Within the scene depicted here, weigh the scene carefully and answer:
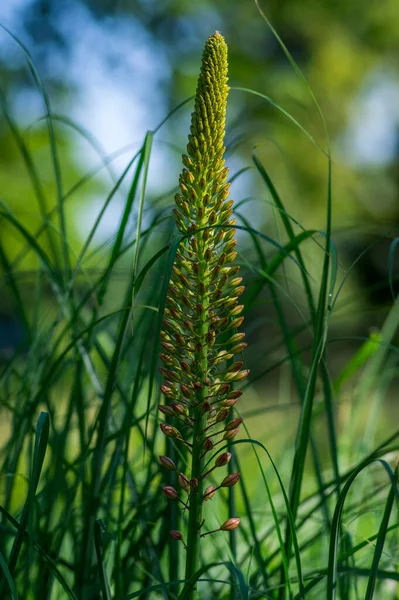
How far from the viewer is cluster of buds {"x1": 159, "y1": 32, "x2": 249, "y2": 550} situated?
2.87 feet

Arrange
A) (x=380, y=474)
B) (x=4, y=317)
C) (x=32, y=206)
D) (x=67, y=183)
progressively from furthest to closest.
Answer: (x=67, y=183) → (x=32, y=206) → (x=4, y=317) → (x=380, y=474)

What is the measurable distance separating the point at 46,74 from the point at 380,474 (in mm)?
15473

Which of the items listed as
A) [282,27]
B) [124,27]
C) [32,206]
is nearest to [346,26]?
[282,27]

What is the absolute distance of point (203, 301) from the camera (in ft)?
2.94

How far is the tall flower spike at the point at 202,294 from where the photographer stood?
2.86ft

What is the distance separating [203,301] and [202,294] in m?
0.01

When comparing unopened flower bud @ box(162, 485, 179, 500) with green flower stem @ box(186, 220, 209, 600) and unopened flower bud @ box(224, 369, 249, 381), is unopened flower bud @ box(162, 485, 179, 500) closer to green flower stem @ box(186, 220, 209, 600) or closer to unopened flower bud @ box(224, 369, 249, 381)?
green flower stem @ box(186, 220, 209, 600)

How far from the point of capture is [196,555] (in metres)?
0.88

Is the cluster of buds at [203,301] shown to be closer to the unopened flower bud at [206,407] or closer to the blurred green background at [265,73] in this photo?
the unopened flower bud at [206,407]

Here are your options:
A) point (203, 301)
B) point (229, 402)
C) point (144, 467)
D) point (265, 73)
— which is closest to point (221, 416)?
point (229, 402)

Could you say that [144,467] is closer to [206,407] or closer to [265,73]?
[206,407]

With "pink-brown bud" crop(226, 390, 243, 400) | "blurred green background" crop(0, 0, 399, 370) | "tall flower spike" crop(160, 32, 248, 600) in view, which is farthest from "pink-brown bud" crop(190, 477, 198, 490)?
"blurred green background" crop(0, 0, 399, 370)

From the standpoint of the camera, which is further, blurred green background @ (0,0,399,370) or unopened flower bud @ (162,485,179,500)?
blurred green background @ (0,0,399,370)

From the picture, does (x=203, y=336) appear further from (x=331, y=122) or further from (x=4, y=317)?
(x=331, y=122)
